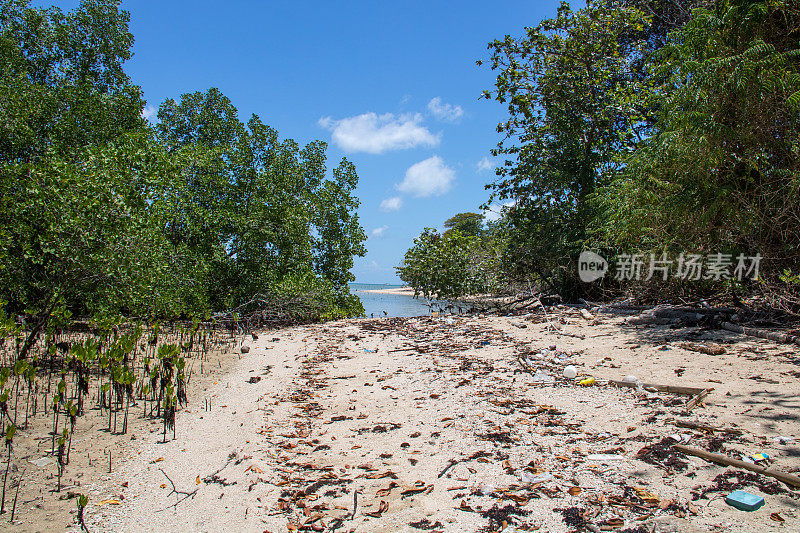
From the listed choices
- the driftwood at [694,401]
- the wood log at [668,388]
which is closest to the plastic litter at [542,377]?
the wood log at [668,388]

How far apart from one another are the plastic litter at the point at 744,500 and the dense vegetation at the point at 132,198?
22.1ft

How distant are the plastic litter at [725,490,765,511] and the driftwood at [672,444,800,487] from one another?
282 millimetres

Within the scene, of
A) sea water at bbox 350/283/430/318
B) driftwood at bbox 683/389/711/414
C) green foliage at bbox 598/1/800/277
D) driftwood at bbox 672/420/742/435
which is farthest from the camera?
sea water at bbox 350/283/430/318

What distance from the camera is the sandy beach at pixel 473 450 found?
2.80 metres

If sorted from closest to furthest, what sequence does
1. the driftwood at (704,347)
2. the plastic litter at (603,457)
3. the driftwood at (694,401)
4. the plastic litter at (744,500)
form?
the plastic litter at (744,500) → the plastic litter at (603,457) → the driftwood at (694,401) → the driftwood at (704,347)

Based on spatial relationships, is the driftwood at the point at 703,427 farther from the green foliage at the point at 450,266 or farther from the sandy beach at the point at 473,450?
the green foliage at the point at 450,266

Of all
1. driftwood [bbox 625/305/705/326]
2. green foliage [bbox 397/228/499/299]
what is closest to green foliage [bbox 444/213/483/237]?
green foliage [bbox 397/228/499/299]

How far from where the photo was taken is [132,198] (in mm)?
7074

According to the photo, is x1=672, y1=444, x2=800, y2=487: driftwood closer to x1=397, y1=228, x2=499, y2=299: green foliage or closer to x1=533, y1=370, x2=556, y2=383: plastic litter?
x1=533, y1=370, x2=556, y2=383: plastic litter

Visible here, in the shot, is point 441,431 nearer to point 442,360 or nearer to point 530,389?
point 530,389

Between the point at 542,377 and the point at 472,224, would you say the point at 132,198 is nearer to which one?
the point at 542,377

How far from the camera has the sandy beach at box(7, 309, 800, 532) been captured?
110 inches

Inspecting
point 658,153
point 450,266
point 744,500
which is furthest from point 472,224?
point 744,500

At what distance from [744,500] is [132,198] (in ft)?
25.8
